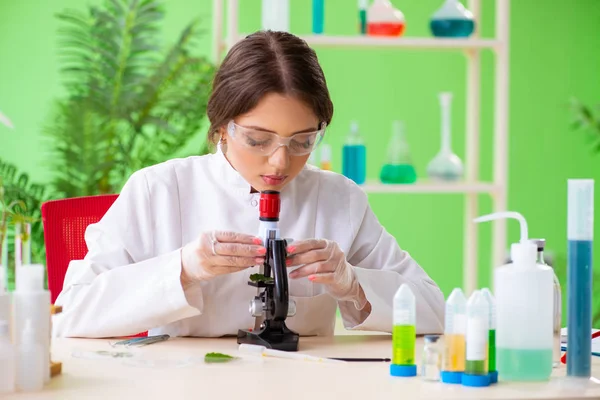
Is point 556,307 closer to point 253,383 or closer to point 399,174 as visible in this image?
point 253,383

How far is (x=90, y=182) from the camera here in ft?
12.9

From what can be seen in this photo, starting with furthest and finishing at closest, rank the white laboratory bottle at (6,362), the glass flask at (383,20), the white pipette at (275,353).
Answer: the glass flask at (383,20) < the white pipette at (275,353) < the white laboratory bottle at (6,362)

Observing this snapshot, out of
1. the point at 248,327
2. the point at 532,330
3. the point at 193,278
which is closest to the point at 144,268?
the point at 193,278

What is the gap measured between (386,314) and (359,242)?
0.96 feet

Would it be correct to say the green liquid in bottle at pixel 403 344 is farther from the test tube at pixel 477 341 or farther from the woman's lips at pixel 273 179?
the woman's lips at pixel 273 179

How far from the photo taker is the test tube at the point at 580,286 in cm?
158

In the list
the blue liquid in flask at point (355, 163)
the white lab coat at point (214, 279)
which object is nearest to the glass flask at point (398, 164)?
the blue liquid in flask at point (355, 163)

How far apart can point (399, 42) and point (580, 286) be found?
230 cm

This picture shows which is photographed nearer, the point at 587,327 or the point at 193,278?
the point at 587,327

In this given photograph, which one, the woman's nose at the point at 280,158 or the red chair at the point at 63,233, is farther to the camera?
the red chair at the point at 63,233

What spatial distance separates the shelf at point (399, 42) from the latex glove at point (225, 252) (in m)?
2.06

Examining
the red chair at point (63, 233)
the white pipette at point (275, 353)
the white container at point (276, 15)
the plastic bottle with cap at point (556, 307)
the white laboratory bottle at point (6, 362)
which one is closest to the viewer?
the white laboratory bottle at point (6, 362)

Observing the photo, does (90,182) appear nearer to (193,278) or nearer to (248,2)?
(248,2)

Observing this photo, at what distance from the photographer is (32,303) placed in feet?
4.70
